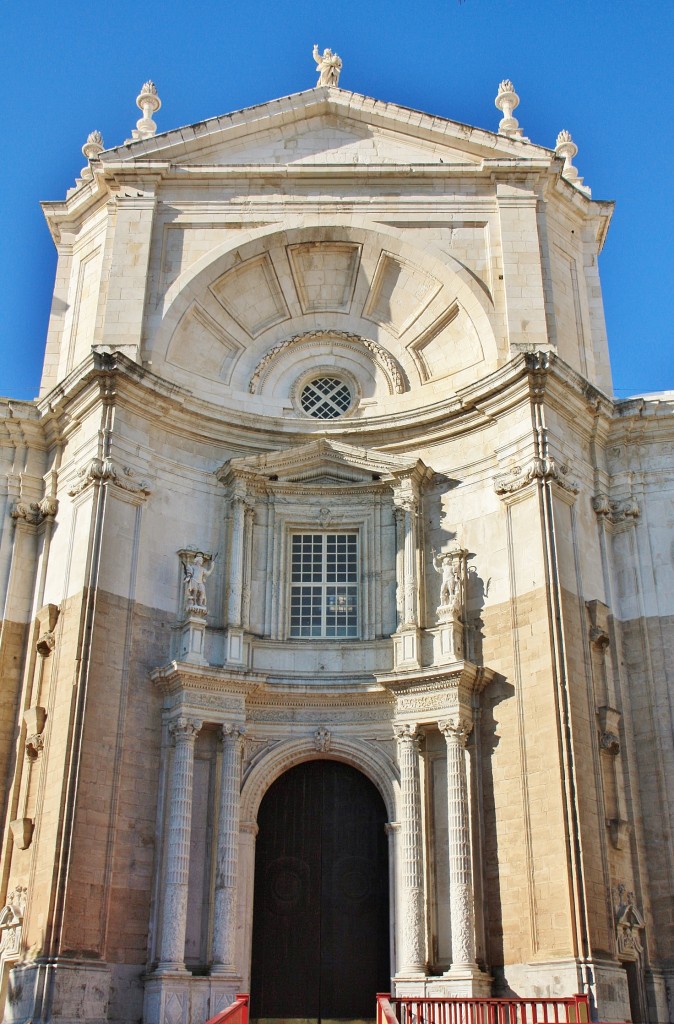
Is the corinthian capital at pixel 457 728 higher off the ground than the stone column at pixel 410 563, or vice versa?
the stone column at pixel 410 563

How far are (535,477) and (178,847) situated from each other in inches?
367

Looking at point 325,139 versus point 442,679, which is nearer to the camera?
point 442,679

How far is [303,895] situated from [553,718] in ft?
19.3

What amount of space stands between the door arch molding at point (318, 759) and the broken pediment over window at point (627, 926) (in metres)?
4.26

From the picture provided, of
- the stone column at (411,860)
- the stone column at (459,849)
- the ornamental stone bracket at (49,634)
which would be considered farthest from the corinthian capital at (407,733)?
the ornamental stone bracket at (49,634)

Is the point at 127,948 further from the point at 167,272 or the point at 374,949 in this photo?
the point at 167,272

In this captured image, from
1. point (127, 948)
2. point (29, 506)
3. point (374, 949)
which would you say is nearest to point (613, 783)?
point (374, 949)

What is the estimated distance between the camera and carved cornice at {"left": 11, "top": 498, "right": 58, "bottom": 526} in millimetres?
23453

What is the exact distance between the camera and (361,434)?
81.1ft

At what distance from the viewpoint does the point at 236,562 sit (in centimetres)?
2294

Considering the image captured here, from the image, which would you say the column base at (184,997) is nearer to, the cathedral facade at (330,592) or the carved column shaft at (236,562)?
the cathedral facade at (330,592)

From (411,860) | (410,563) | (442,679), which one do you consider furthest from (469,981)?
(410,563)

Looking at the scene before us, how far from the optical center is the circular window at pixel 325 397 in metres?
25.8

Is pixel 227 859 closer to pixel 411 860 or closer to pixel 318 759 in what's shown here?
pixel 318 759
